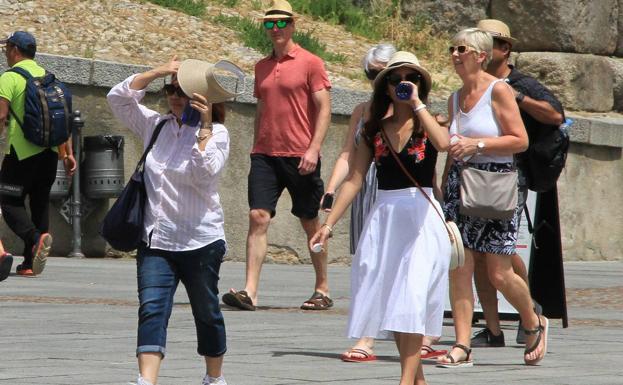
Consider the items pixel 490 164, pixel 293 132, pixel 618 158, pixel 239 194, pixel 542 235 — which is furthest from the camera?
pixel 618 158

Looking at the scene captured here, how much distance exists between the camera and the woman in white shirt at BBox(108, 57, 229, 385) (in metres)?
6.77

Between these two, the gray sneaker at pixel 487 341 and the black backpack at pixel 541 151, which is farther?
the gray sneaker at pixel 487 341

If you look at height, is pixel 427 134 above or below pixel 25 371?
above

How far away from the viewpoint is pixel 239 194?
49.0 feet

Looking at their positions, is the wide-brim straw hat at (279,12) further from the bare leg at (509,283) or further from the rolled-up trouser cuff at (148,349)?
the rolled-up trouser cuff at (148,349)

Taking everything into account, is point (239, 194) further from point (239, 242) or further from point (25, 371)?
point (25, 371)

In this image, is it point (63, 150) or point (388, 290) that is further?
point (63, 150)

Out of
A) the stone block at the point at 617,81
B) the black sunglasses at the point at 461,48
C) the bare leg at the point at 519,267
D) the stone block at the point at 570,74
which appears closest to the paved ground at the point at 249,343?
the bare leg at the point at 519,267

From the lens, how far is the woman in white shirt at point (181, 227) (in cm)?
677

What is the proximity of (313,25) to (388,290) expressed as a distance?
11649 mm

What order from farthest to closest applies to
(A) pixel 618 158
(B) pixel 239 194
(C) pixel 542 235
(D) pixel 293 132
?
1. (A) pixel 618 158
2. (B) pixel 239 194
3. (D) pixel 293 132
4. (C) pixel 542 235

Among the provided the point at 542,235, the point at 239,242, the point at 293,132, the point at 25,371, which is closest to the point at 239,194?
the point at 239,242

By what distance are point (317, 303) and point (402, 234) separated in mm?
3916

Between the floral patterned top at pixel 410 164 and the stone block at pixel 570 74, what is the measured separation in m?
11.5
